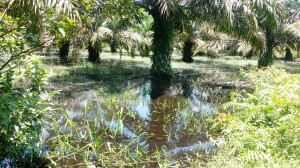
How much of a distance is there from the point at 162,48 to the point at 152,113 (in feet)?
16.8

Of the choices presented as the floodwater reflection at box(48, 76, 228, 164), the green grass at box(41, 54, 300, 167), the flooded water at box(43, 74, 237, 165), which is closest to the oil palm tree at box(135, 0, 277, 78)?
the flooded water at box(43, 74, 237, 165)

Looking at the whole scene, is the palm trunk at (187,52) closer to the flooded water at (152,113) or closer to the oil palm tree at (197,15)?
the oil palm tree at (197,15)

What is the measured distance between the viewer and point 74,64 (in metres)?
14.0

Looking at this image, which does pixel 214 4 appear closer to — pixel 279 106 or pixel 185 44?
pixel 279 106

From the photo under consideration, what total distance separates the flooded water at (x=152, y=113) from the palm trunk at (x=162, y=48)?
4.55 feet

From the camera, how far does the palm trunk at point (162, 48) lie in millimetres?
11320

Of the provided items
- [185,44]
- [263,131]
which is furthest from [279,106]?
[185,44]

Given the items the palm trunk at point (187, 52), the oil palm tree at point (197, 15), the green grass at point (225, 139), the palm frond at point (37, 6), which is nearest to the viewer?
the palm frond at point (37, 6)

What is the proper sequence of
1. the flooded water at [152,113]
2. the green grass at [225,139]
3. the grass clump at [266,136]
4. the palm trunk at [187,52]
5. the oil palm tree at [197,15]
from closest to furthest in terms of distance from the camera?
the grass clump at [266,136], the green grass at [225,139], the flooded water at [152,113], the oil palm tree at [197,15], the palm trunk at [187,52]

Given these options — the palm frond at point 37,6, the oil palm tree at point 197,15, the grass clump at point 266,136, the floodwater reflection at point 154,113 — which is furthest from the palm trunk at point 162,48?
the palm frond at point 37,6

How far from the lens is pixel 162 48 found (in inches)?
453

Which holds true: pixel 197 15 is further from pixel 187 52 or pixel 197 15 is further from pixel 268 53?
pixel 187 52

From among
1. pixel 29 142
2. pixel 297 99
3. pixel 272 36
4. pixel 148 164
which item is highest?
pixel 272 36

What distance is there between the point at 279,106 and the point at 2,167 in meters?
3.75
